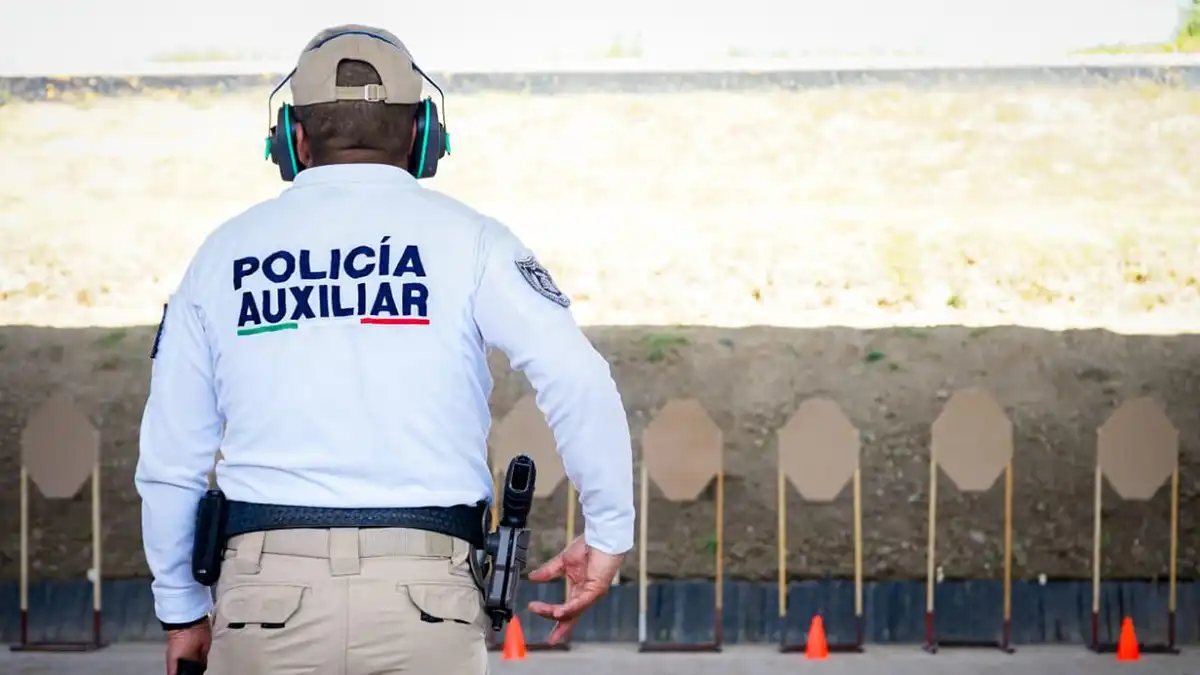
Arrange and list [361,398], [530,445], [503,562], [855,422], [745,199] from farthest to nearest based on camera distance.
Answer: [745,199], [855,422], [530,445], [503,562], [361,398]

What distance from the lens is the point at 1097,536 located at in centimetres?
369

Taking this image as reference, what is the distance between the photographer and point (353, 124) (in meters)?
1.43

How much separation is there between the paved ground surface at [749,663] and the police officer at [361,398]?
207 centimetres

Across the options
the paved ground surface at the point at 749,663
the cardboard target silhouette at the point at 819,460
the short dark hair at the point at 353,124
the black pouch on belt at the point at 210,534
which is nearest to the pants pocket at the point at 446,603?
the black pouch on belt at the point at 210,534

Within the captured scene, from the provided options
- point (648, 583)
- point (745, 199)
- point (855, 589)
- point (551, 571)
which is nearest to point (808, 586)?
point (855, 589)

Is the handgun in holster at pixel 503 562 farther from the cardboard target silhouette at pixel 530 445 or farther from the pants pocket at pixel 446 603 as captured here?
the cardboard target silhouette at pixel 530 445

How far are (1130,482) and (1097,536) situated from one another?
0.16 m

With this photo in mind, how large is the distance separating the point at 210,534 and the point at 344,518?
128 mm

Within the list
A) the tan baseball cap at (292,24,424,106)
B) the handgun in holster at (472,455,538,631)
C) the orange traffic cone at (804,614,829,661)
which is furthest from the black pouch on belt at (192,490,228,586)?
the orange traffic cone at (804,614,829,661)

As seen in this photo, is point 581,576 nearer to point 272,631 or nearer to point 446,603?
point 446,603

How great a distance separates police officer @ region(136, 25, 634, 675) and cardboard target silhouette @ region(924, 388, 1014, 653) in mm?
2446

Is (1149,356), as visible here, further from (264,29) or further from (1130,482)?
(264,29)

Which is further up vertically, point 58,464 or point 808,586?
point 58,464

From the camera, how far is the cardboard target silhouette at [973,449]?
3.73 metres
